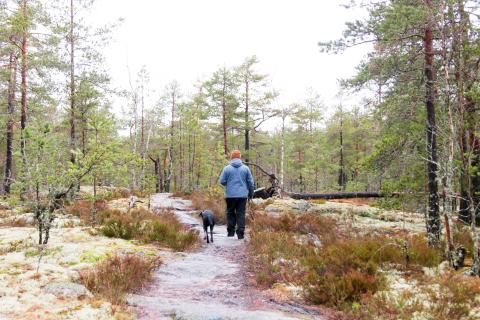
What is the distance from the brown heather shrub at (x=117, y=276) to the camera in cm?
451

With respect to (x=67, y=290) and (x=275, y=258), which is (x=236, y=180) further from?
(x=67, y=290)

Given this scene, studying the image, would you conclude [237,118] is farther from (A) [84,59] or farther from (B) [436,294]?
(B) [436,294]

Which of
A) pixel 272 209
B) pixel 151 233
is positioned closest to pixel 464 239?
pixel 151 233

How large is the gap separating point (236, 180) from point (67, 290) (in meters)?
5.46

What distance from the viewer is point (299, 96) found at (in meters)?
37.3

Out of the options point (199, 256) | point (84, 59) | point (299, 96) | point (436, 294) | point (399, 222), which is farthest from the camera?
point (299, 96)

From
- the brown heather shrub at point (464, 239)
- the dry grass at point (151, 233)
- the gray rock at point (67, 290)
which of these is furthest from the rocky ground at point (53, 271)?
the brown heather shrub at point (464, 239)

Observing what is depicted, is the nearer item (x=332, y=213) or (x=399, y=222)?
(x=399, y=222)

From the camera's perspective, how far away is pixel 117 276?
16.8 ft

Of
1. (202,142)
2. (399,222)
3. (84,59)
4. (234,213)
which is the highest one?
(84,59)

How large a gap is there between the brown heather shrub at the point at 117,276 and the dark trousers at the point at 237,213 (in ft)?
11.8

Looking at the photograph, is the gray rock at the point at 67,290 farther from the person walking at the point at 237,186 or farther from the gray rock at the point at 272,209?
the gray rock at the point at 272,209

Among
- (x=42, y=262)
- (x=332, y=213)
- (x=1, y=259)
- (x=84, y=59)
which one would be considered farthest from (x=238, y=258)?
(x=84, y=59)

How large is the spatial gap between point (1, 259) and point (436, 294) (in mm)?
6525
